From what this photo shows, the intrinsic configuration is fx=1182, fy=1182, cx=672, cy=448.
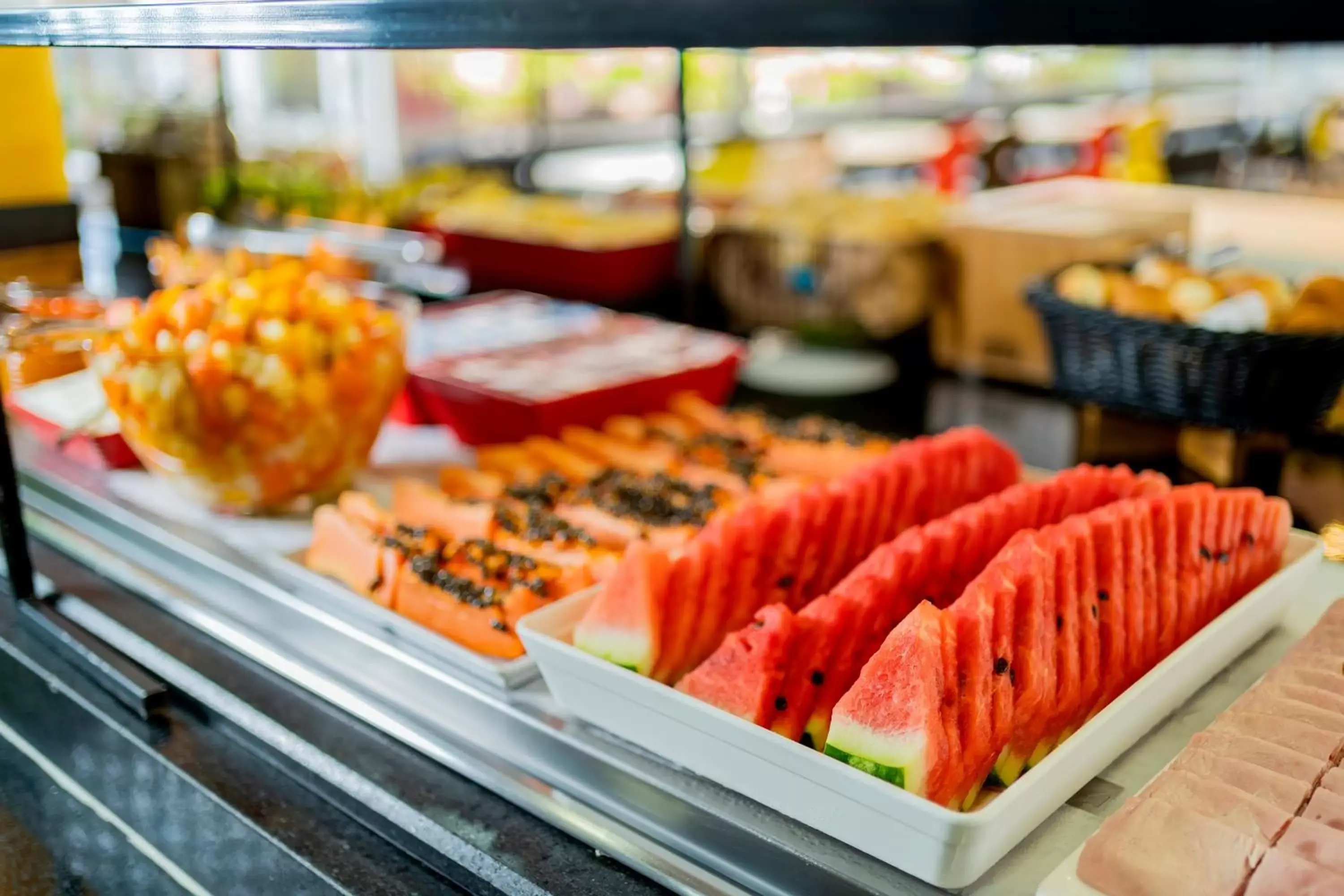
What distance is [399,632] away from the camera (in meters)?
1.19

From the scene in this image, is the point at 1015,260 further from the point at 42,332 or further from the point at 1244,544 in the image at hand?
the point at 42,332

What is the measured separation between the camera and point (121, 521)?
153cm

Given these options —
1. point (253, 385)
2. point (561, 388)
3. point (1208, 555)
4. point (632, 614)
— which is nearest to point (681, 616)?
point (632, 614)

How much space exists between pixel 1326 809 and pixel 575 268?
252 centimetres

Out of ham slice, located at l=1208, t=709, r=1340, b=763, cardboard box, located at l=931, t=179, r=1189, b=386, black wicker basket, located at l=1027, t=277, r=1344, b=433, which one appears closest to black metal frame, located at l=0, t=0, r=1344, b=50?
ham slice, located at l=1208, t=709, r=1340, b=763

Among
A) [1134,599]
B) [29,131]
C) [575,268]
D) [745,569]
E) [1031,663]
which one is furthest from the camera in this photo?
[29,131]

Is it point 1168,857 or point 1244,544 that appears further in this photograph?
point 1244,544

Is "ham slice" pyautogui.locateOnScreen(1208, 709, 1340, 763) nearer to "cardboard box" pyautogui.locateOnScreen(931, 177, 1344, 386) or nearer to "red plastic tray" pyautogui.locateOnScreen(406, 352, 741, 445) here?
"red plastic tray" pyautogui.locateOnScreen(406, 352, 741, 445)

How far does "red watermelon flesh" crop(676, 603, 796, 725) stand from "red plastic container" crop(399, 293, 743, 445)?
86cm

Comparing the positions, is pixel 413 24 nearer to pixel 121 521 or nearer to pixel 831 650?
pixel 831 650

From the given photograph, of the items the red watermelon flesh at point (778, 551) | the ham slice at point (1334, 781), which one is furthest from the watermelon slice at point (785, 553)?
the ham slice at point (1334, 781)

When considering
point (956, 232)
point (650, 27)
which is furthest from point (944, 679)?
point (956, 232)

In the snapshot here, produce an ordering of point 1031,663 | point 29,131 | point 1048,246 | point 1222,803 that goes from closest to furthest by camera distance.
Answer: point 1222,803
point 1031,663
point 1048,246
point 29,131

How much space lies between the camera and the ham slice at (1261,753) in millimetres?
773
